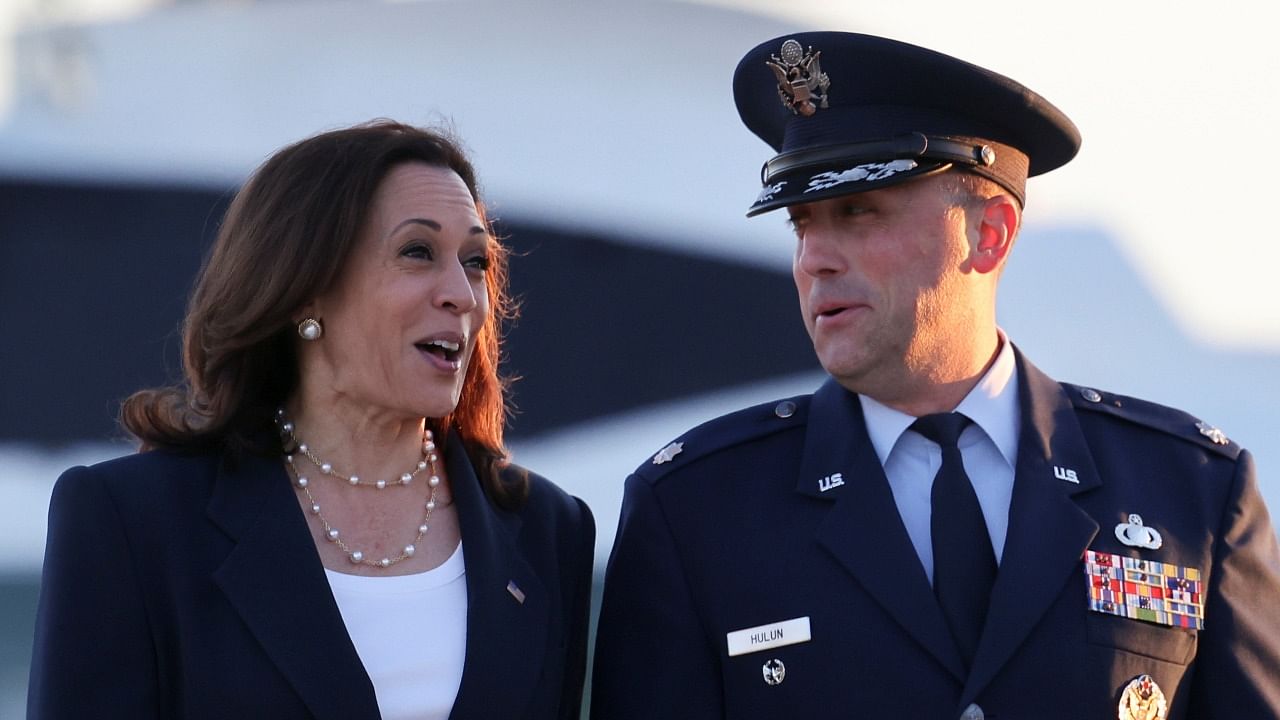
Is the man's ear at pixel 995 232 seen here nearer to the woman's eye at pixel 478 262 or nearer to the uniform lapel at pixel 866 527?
the uniform lapel at pixel 866 527

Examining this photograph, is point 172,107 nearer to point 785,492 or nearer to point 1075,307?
point 1075,307

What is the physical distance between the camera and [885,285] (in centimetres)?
278

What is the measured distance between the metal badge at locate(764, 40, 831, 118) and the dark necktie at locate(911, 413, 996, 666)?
730 mm

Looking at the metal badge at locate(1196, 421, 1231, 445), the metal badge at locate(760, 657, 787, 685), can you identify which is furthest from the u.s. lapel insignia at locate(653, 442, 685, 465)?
the metal badge at locate(1196, 421, 1231, 445)

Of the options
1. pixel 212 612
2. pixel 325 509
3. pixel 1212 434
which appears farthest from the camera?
A: pixel 1212 434

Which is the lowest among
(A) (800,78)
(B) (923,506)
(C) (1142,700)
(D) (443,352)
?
(C) (1142,700)

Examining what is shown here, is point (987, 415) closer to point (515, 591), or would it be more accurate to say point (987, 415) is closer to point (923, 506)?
point (923, 506)

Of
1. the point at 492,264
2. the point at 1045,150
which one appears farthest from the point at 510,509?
the point at 1045,150

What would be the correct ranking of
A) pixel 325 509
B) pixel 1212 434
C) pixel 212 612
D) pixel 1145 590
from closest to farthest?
pixel 212 612, pixel 1145 590, pixel 325 509, pixel 1212 434

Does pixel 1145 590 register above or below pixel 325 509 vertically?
below

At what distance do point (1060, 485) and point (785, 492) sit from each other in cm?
48

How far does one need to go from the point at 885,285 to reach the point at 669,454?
0.51 metres

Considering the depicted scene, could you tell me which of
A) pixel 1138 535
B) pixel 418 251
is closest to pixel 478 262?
pixel 418 251

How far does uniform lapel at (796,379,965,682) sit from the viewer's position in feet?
8.57
